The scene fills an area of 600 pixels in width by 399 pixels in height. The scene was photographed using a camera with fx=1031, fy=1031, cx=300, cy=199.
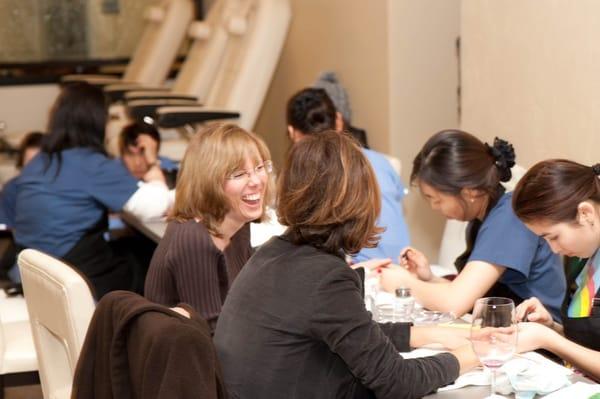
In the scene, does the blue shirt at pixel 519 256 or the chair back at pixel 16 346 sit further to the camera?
the chair back at pixel 16 346

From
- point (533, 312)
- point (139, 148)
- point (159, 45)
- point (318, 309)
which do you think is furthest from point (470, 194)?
point (159, 45)

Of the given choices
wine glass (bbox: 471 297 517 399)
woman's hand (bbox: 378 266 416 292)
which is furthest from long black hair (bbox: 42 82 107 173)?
wine glass (bbox: 471 297 517 399)

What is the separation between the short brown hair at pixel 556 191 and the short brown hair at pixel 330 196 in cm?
43

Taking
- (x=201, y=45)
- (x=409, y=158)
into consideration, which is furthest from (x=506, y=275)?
(x=201, y=45)

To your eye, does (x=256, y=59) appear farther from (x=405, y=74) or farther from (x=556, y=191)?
(x=556, y=191)

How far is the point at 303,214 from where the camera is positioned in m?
1.97

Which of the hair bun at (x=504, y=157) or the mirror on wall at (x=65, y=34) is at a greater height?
the mirror on wall at (x=65, y=34)

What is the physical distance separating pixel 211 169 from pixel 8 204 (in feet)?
5.12

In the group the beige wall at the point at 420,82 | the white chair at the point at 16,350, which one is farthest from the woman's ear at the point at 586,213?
the beige wall at the point at 420,82

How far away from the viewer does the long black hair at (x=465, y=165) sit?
272cm

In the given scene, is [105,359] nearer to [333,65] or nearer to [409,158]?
[409,158]

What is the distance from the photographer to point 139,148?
4449mm

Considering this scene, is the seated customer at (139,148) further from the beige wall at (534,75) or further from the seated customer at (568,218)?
the seated customer at (568,218)

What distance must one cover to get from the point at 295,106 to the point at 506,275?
1262 mm
